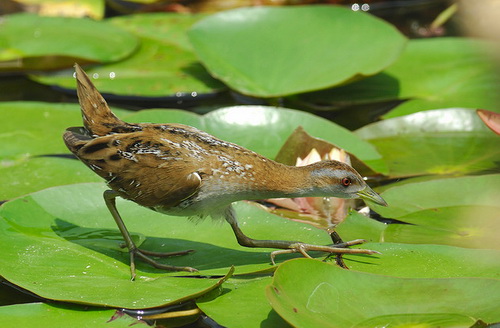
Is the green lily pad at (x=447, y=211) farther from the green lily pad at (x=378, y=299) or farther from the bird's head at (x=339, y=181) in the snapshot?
the green lily pad at (x=378, y=299)

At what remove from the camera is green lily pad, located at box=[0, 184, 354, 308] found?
419cm

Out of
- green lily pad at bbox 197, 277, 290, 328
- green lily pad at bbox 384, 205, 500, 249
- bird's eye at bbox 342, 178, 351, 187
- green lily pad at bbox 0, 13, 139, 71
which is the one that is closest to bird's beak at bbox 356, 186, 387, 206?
bird's eye at bbox 342, 178, 351, 187

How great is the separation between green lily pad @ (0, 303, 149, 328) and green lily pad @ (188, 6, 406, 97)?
3206 millimetres

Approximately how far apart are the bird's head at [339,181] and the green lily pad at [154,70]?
2.98m

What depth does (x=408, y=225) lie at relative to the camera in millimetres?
4926

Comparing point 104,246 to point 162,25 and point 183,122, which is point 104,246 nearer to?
point 183,122

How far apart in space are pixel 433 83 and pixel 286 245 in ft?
10.9

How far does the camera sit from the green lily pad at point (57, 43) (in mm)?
7730

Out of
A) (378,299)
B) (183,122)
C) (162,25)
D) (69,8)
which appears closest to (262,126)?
(183,122)

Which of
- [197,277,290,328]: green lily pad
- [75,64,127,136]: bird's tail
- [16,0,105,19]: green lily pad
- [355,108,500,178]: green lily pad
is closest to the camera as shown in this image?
[197,277,290,328]: green lily pad

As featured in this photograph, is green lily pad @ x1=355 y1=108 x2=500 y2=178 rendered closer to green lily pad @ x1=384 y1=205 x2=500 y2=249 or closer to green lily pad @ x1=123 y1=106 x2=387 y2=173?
green lily pad @ x1=123 y1=106 x2=387 y2=173

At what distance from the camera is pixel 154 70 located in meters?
7.83

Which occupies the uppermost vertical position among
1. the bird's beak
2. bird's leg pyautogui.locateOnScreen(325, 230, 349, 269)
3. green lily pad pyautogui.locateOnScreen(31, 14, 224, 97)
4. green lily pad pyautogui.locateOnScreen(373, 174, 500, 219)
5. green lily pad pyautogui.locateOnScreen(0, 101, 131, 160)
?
green lily pad pyautogui.locateOnScreen(31, 14, 224, 97)

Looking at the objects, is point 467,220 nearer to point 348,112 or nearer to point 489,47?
A: point 348,112
